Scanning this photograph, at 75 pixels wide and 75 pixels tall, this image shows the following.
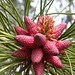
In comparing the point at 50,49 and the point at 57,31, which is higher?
the point at 57,31

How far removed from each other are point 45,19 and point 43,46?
0.53 feet

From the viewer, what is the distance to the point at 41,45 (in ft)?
1.44

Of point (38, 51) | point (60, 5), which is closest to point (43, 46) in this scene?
point (38, 51)

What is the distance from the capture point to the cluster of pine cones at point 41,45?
16.0 inches

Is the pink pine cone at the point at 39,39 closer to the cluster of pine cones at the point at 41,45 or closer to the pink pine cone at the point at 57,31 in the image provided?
the cluster of pine cones at the point at 41,45

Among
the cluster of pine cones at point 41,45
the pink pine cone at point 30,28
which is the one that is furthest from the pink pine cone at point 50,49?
the pink pine cone at point 30,28

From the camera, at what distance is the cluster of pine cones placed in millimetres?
406

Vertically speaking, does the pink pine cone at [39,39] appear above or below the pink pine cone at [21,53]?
above

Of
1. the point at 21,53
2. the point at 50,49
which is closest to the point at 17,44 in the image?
the point at 21,53

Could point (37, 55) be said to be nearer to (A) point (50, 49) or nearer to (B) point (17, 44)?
(A) point (50, 49)

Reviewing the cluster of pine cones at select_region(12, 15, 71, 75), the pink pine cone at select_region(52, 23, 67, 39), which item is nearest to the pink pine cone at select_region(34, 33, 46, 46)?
the cluster of pine cones at select_region(12, 15, 71, 75)

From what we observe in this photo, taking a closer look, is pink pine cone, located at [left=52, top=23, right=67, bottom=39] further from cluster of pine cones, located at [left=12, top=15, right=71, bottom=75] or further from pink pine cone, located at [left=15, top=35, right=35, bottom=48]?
pink pine cone, located at [left=15, top=35, right=35, bottom=48]

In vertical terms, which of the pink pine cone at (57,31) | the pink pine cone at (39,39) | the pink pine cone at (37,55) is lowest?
Answer: the pink pine cone at (37,55)

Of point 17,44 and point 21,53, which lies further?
point 17,44
